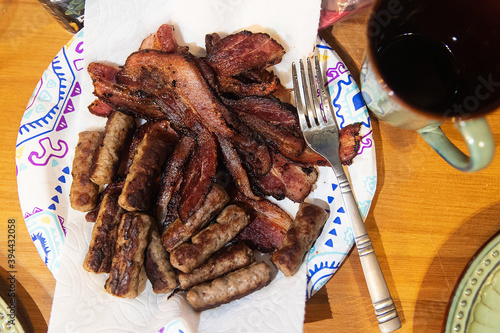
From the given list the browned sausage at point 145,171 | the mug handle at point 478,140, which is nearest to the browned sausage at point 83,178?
the browned sausage at point 145,171

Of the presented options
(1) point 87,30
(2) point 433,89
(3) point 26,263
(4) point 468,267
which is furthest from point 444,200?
(3) point 26,263

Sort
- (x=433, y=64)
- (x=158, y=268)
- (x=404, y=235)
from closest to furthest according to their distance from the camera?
(x=433, y=64), (x=158, y=268), (x=404, y=235)

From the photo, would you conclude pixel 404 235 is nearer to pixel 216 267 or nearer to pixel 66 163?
pixel 216 267

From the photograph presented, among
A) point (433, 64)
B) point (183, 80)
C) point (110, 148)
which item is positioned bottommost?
point (110, 148)

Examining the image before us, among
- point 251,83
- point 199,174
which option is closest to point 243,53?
point 251,83

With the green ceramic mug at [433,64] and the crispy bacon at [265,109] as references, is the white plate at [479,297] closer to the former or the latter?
the green ceramic mug at [433,64]

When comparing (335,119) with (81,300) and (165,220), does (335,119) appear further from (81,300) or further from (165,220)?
(81,300)

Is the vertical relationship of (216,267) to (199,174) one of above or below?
below
